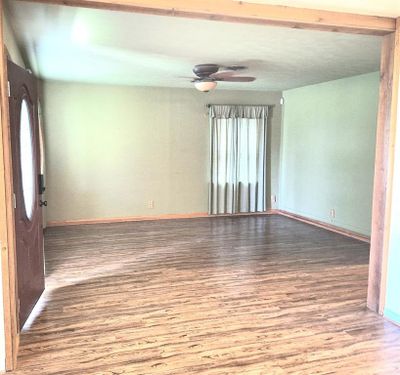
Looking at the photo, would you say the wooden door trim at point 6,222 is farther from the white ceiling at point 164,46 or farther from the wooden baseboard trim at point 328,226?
the wooden baseboard trim at point 328,226

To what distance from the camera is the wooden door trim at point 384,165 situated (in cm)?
305

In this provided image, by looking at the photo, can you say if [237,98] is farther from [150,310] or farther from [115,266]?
[150,310]

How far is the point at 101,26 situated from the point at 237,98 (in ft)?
14.5

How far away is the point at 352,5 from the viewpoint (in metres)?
2.70

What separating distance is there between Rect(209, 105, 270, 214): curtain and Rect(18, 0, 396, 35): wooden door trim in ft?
14.4

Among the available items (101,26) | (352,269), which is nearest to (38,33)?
(101,26)

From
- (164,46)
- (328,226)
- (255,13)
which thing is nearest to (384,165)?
(255,13)

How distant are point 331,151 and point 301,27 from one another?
3845mm

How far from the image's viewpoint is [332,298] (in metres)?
3.59

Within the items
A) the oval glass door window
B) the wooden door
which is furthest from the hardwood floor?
the oval glass door window

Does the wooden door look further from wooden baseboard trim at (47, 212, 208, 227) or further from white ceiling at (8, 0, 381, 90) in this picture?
wooden baseboard trim at (47, 212, 208, 227)

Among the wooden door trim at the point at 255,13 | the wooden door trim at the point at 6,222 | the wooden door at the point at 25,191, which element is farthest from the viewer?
the wooden door at the point at 25,191

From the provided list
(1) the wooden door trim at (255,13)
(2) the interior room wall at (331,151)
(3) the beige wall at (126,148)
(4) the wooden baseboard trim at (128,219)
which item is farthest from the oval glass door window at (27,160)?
(2) the interior room wall at (331,151)

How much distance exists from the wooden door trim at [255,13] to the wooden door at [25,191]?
859 mm
